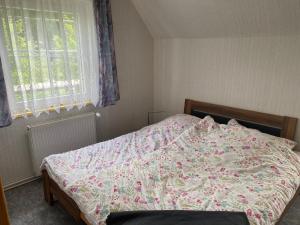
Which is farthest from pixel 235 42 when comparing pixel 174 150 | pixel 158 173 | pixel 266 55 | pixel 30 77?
pixel 30 77

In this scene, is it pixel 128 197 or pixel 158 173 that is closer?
pixel 128 197

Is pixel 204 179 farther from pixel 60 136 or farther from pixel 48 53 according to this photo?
pixel 48 53

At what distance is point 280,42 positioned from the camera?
2.30 m

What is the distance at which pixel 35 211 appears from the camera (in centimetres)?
220

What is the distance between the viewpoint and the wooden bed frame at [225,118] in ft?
6.23

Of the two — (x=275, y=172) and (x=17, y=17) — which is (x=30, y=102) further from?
(x=275, y=172)

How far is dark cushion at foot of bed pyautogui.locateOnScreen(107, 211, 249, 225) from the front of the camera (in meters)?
1.36

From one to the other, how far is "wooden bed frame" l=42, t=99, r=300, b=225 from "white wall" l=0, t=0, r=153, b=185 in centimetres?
53

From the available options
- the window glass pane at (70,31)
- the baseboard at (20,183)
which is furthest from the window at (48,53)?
the baseboard at (20,183)

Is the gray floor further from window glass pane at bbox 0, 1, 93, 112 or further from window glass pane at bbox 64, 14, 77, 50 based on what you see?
window glass pane at bbox 64, 14, 77, 50

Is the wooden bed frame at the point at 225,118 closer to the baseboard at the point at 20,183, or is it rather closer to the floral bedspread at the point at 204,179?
the floral bedspread at the point at 204,179

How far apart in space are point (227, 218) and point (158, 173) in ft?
2.24

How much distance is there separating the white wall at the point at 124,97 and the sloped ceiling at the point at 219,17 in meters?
0.25

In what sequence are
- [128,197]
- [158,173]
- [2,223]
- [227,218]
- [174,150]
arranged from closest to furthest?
[2,223]
[227,218]
[128,197]
[158,173]
[174,150]
